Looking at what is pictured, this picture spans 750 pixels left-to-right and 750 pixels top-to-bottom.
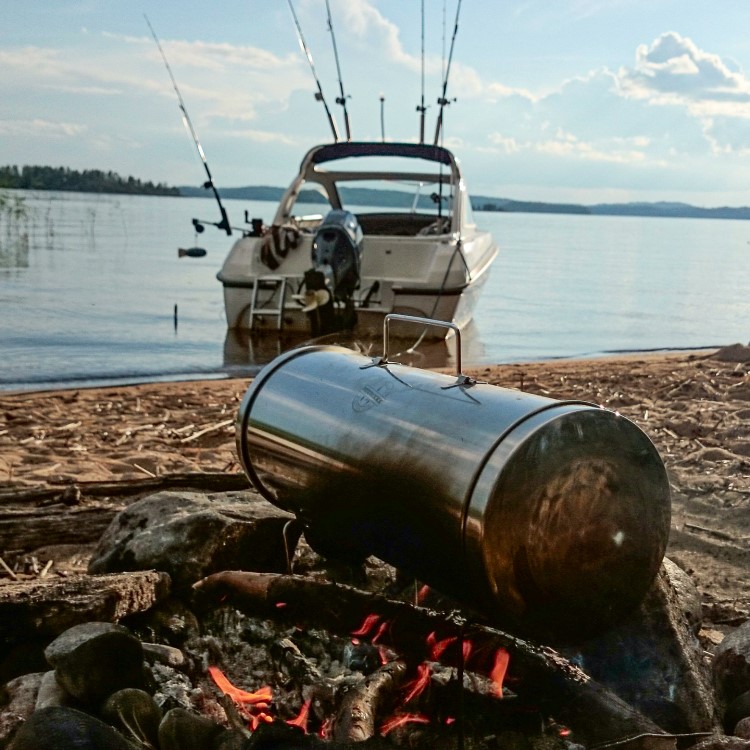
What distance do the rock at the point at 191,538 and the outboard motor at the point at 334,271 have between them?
7582mm

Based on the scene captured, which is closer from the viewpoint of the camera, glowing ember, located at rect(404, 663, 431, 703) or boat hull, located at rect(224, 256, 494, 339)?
glowing ember, located at rect(404, 663, 431, 703)

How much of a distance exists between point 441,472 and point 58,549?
237 cm

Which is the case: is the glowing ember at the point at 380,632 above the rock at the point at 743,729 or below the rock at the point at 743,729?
above

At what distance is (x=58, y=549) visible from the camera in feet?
14.0

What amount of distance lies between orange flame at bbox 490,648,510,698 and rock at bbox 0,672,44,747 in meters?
1.31

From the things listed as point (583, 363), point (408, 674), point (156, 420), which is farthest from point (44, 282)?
point (408, 674)

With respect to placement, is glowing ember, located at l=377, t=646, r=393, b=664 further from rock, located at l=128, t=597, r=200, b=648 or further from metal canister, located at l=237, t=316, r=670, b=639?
rock, located at l=128, t=597, r=200, b=648

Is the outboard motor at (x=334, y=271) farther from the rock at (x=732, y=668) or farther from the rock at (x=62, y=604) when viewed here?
the rock at (x=732, y=668)

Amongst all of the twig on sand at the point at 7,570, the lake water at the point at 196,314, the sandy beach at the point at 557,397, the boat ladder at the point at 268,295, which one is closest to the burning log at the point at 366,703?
the sandy beach at the point at 557,397

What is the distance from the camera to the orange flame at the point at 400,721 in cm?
260

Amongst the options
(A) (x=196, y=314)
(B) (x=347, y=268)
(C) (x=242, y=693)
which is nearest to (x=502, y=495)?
(C) (x=242, y=693)

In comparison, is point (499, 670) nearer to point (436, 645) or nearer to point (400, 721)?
point (436, 645)

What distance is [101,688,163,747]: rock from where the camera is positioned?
8.26 ft

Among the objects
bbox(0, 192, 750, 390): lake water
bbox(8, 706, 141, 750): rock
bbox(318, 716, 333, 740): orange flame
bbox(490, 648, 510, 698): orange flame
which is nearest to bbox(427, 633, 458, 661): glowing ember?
bbox(490, 648, 510, 698): orange flame
